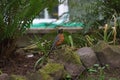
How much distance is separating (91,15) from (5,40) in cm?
199

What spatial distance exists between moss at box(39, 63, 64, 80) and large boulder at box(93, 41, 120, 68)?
79 cm

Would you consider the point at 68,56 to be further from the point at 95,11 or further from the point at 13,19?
the point at 95,11

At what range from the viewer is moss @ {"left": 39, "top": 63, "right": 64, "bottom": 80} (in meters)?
4.00

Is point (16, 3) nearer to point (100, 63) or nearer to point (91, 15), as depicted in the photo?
point (100, 63)

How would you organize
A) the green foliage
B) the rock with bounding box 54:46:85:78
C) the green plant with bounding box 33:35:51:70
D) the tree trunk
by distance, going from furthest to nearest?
the green foliage < the tree trunk < the green plant with bounding box 33:35:51:70 < the rock with bounding box 54:46:85:78

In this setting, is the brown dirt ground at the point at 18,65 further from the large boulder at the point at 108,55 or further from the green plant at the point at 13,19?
the large boulder at the point at 108,55

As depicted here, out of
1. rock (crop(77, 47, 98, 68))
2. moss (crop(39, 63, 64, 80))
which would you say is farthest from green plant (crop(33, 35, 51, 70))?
rock (crop(77, 47, 98, 68))

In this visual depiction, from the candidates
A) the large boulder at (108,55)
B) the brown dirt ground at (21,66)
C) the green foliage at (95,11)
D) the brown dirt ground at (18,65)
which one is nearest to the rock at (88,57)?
the large boulder at (108,55)

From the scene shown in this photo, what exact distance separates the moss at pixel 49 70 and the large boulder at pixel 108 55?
0.79 m

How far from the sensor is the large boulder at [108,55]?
4.85 m

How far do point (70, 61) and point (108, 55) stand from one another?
0.60m

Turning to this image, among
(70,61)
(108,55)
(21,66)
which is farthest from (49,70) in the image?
(108,55)

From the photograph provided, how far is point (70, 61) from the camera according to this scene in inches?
177

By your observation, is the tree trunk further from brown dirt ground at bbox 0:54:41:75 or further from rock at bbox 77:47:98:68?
rock at bbox 77:47:98:68
